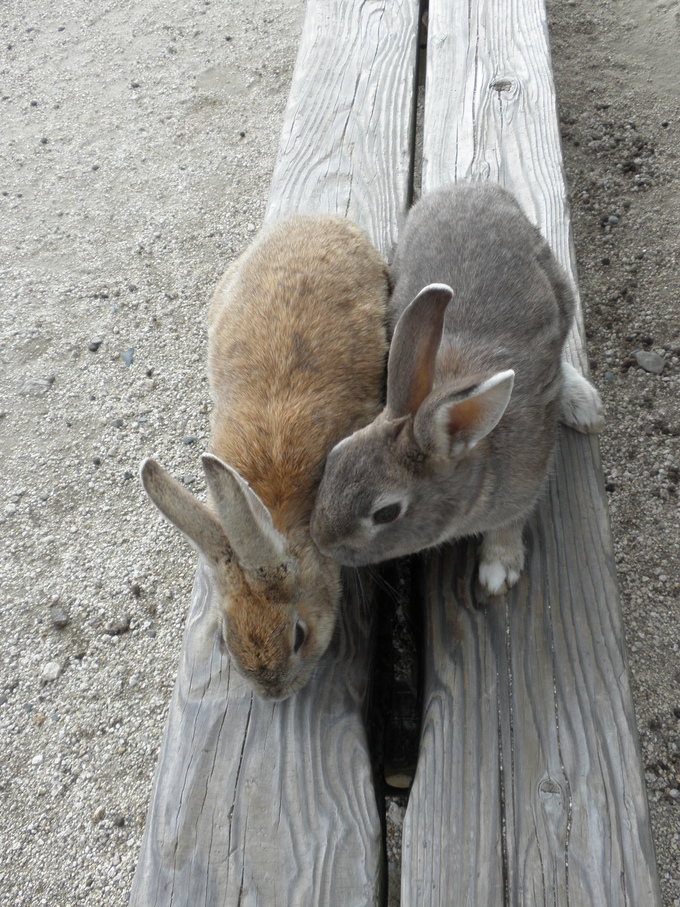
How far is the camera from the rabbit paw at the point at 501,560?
6.85 feet

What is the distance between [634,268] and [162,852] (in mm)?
4217

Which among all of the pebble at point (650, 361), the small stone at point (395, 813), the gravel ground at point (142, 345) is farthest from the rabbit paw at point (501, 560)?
the pebble at point (650, 361)

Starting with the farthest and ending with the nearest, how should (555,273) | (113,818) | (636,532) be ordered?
1. (636,532)
2. (113,818)
3. (555,273)

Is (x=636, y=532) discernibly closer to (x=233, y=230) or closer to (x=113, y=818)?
(x=113, y=818)

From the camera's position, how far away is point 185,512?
1.94 metres

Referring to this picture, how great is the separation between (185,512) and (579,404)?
1574 millimetres

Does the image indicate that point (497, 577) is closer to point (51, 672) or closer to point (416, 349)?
point (416, 349)

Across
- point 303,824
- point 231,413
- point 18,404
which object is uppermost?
point 231,413

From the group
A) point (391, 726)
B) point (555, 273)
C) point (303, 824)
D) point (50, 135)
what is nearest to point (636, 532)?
point (555, 273)

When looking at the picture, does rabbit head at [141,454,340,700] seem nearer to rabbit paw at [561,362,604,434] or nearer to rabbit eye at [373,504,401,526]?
rabbit eye at [373,504,401,526]

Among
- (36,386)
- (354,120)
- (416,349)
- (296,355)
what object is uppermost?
(354,120)

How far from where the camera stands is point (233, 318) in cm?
279

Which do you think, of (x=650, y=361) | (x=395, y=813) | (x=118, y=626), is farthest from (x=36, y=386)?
(x=650, y=361)

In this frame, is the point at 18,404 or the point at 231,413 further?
the point at 18,404
